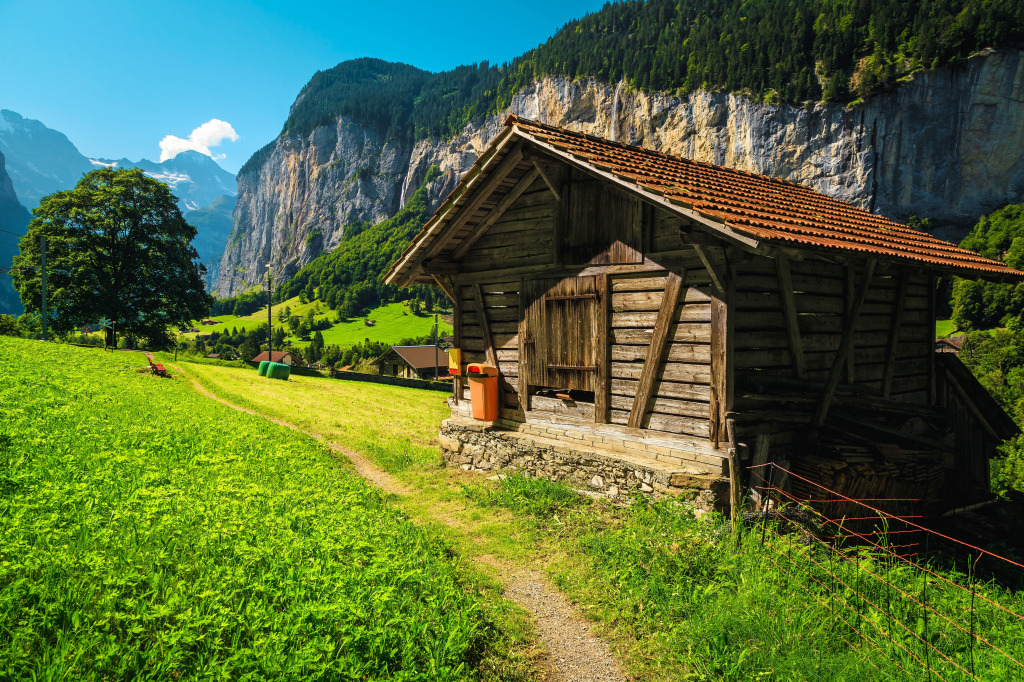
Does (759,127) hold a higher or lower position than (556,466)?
higher

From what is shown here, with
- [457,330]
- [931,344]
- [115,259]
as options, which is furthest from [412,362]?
[931,344]

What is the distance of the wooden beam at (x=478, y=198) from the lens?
33.3ft

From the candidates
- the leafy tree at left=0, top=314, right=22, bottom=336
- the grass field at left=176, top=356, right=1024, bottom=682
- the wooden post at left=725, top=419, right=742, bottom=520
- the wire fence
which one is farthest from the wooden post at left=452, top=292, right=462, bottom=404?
the leafy tree at left=0, top=314, right=22, bottom=336

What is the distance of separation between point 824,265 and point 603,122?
425 feet

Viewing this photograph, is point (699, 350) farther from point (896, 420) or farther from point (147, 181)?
point (147, 181)

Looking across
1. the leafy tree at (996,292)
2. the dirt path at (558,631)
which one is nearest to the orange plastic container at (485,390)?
the dirt path at (558,631)

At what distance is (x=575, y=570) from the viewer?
6.42m

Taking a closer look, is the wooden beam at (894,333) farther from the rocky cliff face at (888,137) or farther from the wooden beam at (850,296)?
the rocky cliff face at (888,137)

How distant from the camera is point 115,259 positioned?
122ft

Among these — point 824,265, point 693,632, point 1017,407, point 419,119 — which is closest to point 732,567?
point 693,632

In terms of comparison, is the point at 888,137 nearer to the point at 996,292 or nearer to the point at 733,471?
the point at 996,292

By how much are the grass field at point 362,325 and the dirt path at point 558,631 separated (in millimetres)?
96049

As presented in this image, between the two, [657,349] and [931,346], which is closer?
[657,349]

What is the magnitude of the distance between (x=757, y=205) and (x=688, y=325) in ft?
8.10
